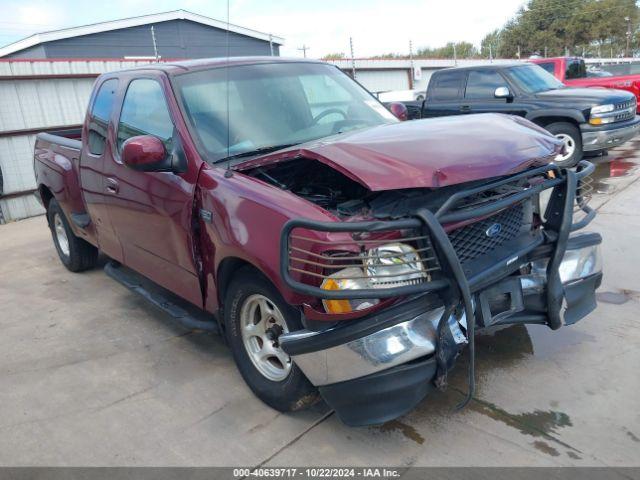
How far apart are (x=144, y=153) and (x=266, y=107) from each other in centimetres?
93

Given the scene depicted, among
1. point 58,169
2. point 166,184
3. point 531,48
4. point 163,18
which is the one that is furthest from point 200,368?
point 531,48

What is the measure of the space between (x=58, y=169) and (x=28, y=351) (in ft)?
6.34

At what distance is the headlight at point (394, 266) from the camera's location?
2.47m

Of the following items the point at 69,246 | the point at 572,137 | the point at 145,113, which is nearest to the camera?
the point at 145,113

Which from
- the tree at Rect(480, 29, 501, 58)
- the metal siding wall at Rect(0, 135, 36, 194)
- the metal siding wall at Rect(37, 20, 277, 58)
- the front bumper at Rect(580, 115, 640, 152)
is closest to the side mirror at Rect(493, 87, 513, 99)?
the front bumper at Rect(580, 115, 640, 152)

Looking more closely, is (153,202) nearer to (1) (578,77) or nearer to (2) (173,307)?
(2) (173,307)

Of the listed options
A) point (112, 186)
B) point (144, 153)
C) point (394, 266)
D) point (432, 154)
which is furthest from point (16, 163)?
point (394, 266)

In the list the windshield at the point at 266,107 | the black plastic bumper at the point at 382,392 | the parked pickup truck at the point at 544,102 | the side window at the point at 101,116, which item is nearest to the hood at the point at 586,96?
the parked pickup truck at the point at 544,102

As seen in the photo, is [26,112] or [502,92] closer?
[502,92]

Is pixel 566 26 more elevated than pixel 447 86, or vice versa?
pixel 566 26

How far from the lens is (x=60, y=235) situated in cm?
641

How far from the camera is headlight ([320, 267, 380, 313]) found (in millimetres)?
2556

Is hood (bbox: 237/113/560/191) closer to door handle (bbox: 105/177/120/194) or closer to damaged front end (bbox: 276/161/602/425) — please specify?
damaged front end (bbox: 276/161/602/425)

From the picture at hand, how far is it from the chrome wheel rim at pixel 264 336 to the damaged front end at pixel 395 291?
1.34 feet
